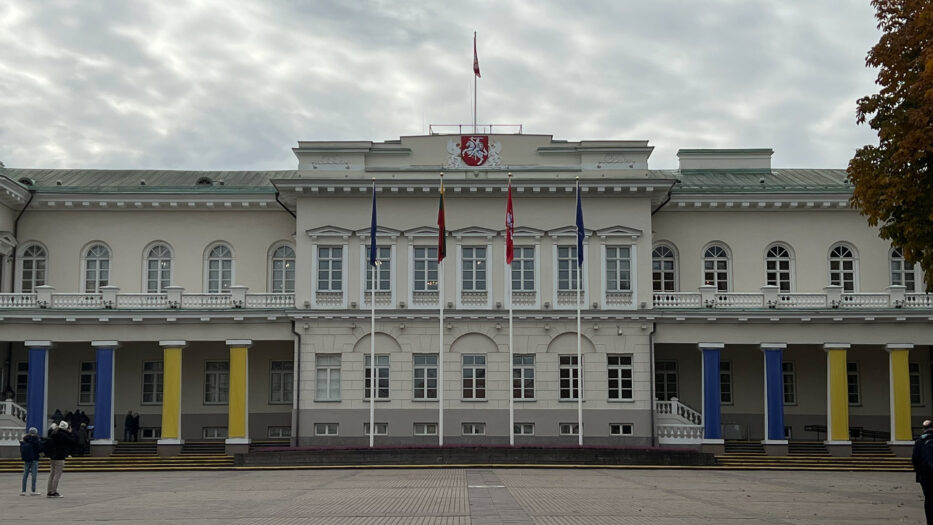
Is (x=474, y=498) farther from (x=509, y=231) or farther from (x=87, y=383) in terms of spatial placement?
(x=87, y=383)

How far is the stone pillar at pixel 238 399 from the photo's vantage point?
37906mm

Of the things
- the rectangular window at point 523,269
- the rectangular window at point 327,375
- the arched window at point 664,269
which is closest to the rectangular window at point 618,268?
the rectangular window at point 523,269

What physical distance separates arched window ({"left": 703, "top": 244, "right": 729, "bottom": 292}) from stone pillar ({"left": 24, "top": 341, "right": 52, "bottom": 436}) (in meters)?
25.5

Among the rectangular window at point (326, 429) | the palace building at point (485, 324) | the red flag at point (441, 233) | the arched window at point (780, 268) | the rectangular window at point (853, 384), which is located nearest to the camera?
the red flag at point (441, 233)

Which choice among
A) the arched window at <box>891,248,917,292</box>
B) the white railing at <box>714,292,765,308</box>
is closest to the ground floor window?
the white railing at <box>714,292,765,308</box>

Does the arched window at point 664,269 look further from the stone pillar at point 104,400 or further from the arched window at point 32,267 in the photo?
the arched window at point 32,267

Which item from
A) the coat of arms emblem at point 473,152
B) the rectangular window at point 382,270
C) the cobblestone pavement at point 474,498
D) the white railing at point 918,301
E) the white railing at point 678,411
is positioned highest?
the coat of arms emblem at point 473,152

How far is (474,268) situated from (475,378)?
4110 mm

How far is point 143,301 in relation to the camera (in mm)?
39219

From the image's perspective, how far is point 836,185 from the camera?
4166cm

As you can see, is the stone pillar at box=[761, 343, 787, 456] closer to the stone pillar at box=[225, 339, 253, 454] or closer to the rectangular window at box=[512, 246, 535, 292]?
the rectangular window at box=[512, 246, 535, 292]

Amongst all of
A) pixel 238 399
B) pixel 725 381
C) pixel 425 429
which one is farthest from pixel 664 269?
pixel 238 399

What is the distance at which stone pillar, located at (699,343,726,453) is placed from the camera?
37344 millimetres

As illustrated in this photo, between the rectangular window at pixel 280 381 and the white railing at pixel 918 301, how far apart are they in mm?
23740
